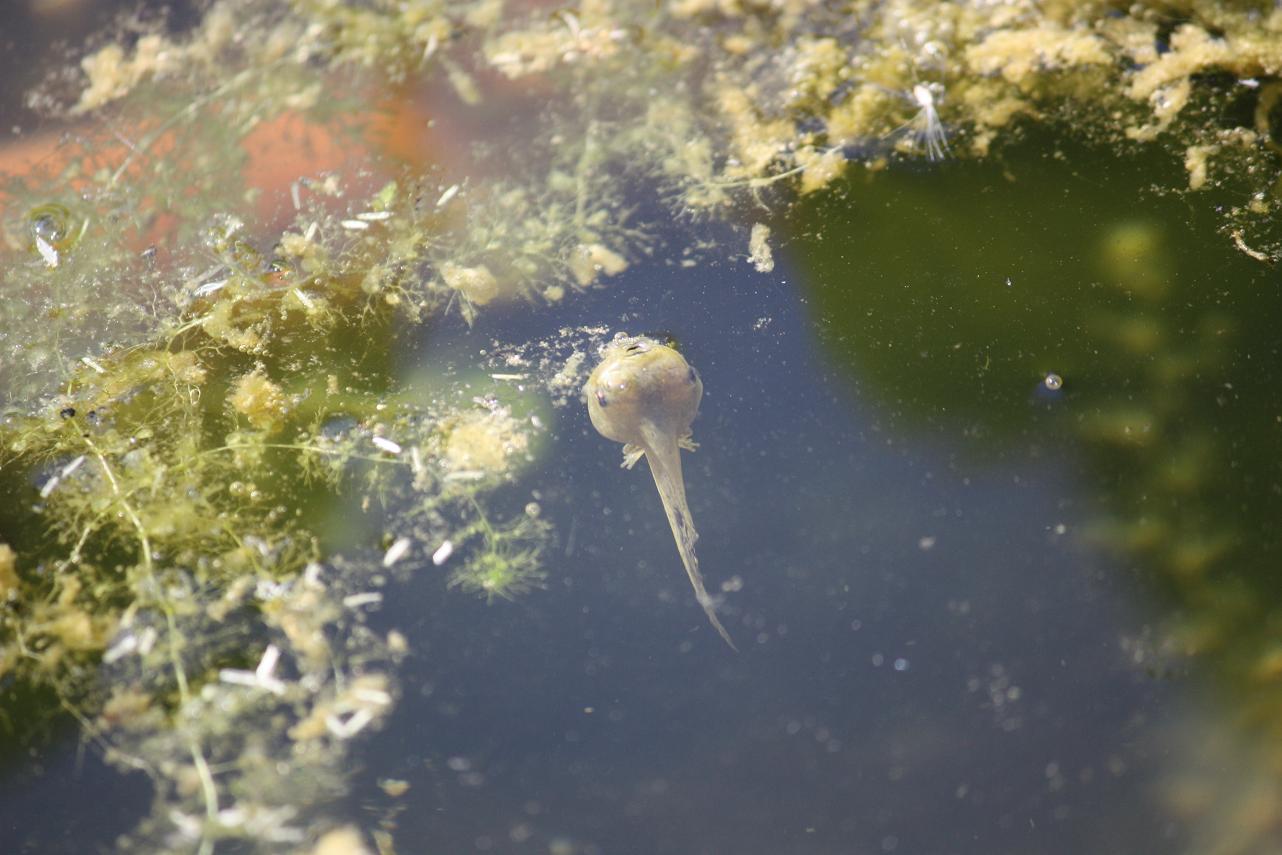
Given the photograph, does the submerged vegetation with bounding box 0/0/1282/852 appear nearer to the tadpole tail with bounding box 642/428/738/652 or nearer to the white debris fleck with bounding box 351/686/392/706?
the white debris fleck with bounding box 351/686/392/706

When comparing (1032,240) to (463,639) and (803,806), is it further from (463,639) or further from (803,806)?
(463,639)

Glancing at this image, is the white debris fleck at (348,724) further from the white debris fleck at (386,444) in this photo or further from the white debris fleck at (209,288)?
the white debris fleck at (209,288)

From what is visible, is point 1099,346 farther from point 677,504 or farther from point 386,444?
point 386,444

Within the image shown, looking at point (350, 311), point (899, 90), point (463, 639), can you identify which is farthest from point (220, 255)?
point (899, 90)

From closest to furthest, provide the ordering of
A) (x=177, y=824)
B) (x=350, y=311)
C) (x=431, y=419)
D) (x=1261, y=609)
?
(x=177, y=824), (x=1261, y=609), (x=431, y=419), (x=350, y=311)

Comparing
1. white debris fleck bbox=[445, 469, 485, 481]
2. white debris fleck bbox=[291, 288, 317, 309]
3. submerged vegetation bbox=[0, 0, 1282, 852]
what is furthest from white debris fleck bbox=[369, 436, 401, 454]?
white debris fleck bbox=[291, 288, 317, 309]
